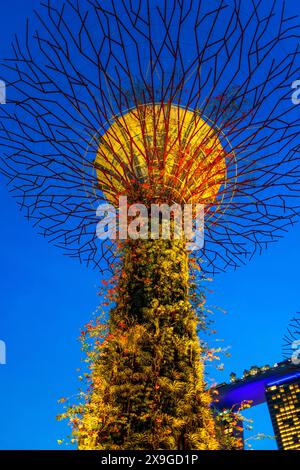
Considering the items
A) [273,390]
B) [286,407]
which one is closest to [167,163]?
[273,390]

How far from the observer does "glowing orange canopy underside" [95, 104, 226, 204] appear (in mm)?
5473

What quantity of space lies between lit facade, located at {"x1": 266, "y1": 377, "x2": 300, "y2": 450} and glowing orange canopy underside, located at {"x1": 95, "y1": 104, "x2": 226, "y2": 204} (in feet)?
249

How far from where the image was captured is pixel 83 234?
688cm

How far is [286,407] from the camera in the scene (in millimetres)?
80625

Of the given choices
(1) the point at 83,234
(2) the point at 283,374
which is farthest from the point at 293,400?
(1) the point at 83,234

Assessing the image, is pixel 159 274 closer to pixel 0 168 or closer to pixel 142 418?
pixel 142 418

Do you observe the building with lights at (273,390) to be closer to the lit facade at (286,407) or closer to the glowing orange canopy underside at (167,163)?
the lit facade at (286,407)

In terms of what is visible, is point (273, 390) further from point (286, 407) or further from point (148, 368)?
point (148, 368)

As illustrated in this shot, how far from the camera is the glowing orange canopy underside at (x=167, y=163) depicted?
5473mm

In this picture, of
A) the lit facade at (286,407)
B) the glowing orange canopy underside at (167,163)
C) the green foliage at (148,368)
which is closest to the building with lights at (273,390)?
the lit facade at (286,407)

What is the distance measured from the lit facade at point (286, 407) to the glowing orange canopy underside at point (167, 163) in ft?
249

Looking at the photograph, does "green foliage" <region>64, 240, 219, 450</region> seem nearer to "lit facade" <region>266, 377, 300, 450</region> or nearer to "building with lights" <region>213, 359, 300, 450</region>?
"building with lights" <region>213, 359, 300, 450</region>

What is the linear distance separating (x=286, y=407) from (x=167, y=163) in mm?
87577

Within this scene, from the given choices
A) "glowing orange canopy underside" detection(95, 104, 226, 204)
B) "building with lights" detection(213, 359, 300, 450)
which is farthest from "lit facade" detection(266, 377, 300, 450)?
"glowing orange canopy underside" detection(95, 104, 226, 204)
